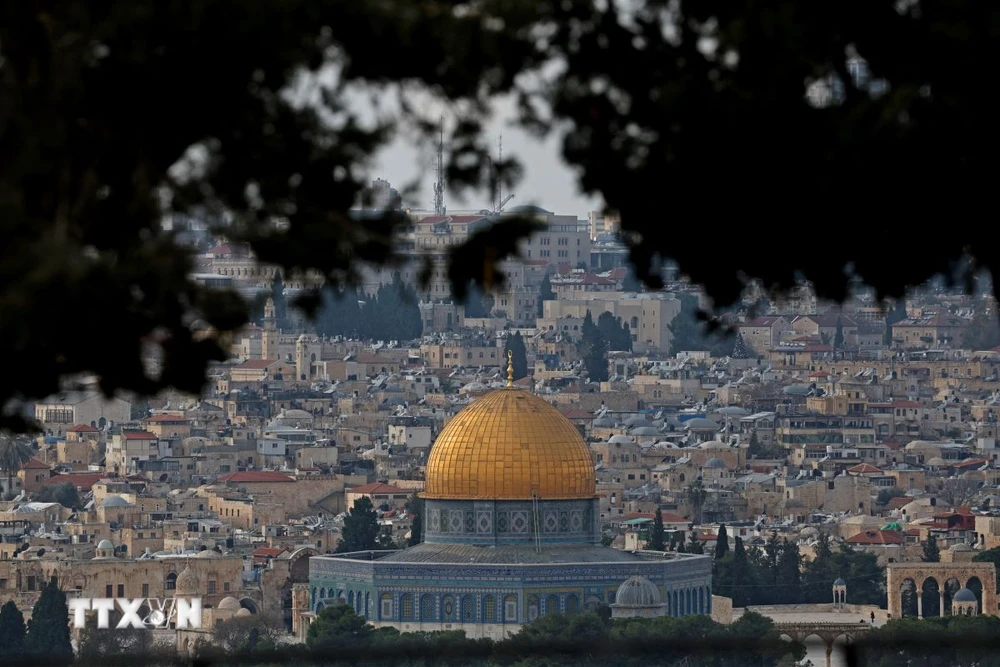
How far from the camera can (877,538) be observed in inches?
4313

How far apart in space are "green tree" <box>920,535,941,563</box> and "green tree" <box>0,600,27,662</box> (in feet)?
81.6

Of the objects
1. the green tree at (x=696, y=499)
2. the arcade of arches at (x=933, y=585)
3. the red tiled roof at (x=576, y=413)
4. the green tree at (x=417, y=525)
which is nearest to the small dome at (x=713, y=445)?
the red tiled roof at (x=576, y=413)

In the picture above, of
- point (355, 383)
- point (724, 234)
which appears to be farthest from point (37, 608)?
point (355, 383)

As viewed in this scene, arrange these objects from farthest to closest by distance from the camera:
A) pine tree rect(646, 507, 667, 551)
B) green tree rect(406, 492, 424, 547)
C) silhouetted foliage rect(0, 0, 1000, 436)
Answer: pine tree rect(646, 507, 667, 551), green tree rect(406, 492, 424, 547), silhouetted foliage rect(0, 0, 1000, 436)

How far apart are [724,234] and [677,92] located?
87cm

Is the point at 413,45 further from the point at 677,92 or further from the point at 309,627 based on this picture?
the point at 309,627

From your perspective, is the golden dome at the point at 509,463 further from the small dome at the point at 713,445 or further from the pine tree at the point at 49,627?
the small dome at the point at 713,445

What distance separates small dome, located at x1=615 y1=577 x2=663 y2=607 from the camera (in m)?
75.2

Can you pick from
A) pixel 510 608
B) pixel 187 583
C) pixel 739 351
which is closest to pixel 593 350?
pixel 739 351

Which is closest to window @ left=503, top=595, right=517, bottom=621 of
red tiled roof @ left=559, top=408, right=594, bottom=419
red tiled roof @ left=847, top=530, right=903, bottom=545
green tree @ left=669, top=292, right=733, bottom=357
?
red tiled roof @ left=847, top=530, right=903, bottom=545

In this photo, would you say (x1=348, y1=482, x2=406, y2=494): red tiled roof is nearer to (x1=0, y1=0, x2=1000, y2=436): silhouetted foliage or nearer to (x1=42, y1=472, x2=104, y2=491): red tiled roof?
(x1=42, y1=472, x2=104, y2=491): red tiled roof

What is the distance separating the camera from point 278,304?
190875 millimetres

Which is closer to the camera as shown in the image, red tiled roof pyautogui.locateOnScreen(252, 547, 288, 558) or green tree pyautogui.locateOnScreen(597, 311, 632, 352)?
red tiled roof pyautogui.locateOnScreen(252, 547, 288, 558)

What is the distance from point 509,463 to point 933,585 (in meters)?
19.0
